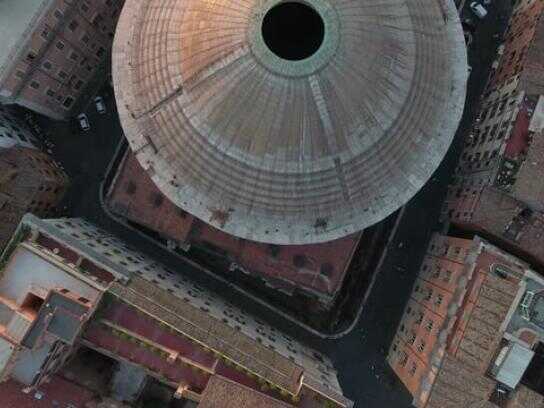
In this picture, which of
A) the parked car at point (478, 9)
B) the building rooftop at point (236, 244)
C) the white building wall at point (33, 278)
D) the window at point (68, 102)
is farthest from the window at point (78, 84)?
the parked car at point (478, 9)

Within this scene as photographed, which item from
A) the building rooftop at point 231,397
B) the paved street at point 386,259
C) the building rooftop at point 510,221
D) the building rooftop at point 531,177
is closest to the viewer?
the building rooftop at point 231,397

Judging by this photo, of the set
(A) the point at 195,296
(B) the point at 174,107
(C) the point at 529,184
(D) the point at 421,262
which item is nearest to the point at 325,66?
(B) the point at 174,107

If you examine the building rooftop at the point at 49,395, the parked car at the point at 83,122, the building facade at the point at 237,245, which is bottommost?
the building rooftop at the point at 49,395

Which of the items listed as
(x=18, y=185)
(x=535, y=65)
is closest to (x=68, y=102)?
(x=18, y=185)

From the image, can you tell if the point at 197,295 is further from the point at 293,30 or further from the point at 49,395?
the point at 293,30

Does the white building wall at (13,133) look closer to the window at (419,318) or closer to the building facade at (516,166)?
the window at (419,318)

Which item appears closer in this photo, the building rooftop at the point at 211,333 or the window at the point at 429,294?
the building rooftop at the point at 211,333

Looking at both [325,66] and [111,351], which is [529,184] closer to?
[325,66]
